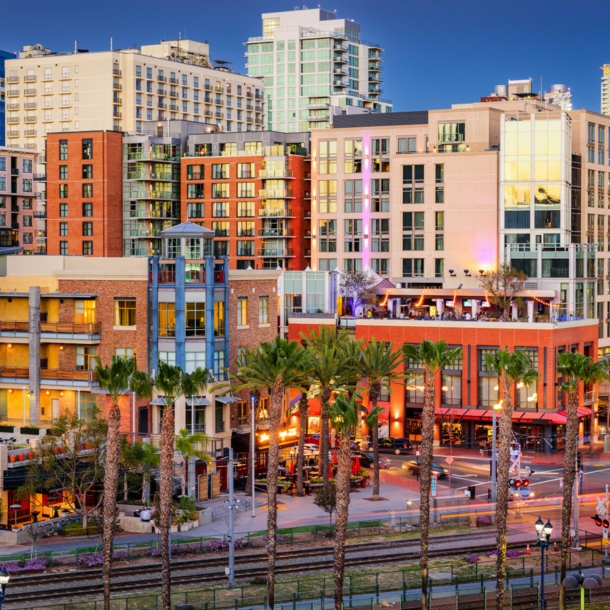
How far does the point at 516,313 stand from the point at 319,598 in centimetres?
6701

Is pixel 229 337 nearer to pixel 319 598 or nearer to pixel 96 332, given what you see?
pixel 96 332

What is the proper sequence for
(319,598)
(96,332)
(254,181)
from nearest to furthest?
(319,598), (96,332), (254,181)

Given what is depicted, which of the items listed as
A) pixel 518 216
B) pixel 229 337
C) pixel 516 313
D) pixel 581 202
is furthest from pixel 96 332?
pixel 581 202

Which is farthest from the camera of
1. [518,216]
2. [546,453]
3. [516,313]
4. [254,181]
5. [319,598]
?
[254,181]

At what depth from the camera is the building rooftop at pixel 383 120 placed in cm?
14450

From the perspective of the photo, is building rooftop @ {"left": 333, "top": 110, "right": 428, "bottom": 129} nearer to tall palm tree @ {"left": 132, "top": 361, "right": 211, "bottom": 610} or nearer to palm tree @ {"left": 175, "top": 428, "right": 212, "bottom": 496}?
palm tree @ {"left": 175, "top": 428, "right": 212, "bottom": 496}

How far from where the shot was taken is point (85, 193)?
162m

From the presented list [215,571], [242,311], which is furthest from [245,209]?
[215,571]

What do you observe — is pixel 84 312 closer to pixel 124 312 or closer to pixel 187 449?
pixel 124 312

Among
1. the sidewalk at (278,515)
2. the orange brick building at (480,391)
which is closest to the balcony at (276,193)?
the orange brick building at (480,391)

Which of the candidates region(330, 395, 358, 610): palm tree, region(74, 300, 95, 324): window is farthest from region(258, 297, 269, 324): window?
region(330, 395, 358, 610): palm tree

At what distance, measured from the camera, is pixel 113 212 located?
16288 cm

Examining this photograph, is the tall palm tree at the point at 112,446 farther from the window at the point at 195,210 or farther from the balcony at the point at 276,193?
the window at the point at 195,210

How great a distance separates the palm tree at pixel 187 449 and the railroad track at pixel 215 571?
39.2 ft
